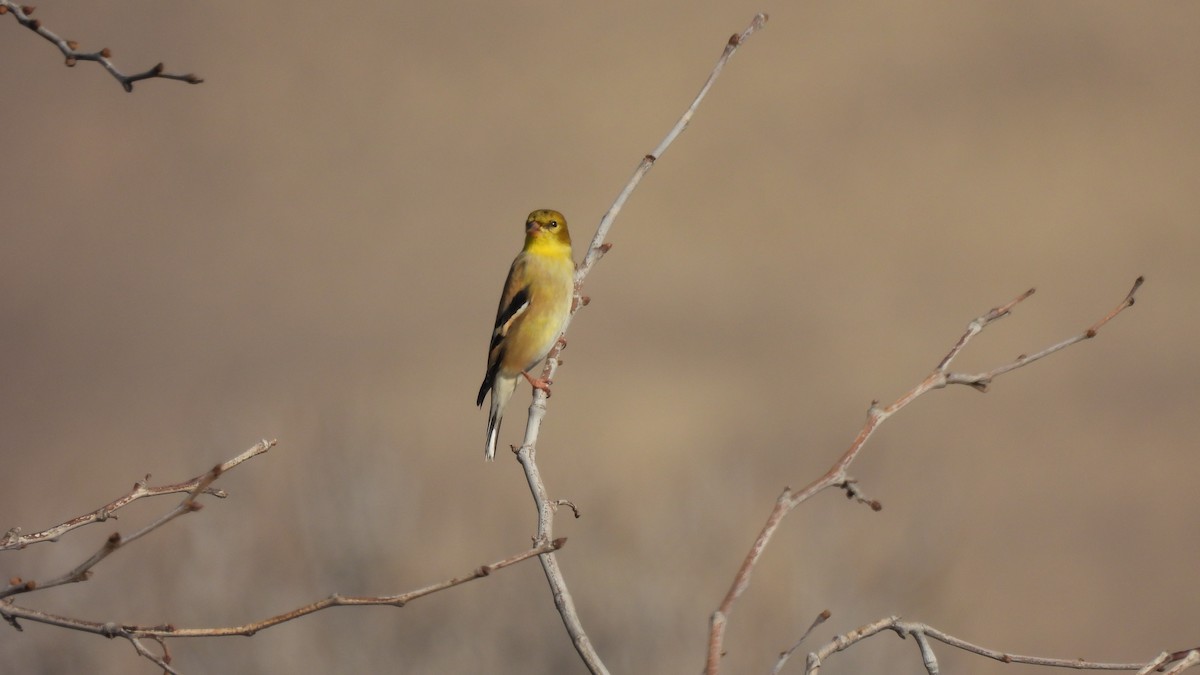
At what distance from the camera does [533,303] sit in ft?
18.4

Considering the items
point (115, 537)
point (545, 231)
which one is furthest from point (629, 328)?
point (115, 537)

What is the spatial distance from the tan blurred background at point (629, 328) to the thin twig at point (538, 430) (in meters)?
4.15

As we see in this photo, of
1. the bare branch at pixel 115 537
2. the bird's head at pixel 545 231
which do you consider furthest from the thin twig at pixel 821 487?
the bird's head at pixel 545 231

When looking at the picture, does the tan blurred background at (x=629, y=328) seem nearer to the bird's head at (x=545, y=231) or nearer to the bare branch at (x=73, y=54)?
the bird's head at (x=545, y=231)

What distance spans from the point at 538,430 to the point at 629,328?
12.6 metres

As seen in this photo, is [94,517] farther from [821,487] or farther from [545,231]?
[545,231]

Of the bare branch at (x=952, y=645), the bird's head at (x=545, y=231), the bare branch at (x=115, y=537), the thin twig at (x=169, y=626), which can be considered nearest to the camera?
the bare branch at (x=115, y=537)

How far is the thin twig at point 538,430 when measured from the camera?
2.41 meters

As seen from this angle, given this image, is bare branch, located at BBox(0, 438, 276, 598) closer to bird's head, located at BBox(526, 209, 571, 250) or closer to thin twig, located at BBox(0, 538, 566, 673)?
thin twig, located at BBox(0, 538, 566, 673)

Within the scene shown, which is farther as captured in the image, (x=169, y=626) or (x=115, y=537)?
(x=169, y=626)

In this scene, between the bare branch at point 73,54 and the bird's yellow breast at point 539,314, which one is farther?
the bird's yellow breast at point 539,314

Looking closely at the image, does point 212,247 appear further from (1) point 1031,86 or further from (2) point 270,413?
(1) point 1031,86

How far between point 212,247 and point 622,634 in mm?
11346

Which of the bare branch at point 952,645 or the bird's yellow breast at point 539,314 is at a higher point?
the bird's yellow breast at point 539,314
